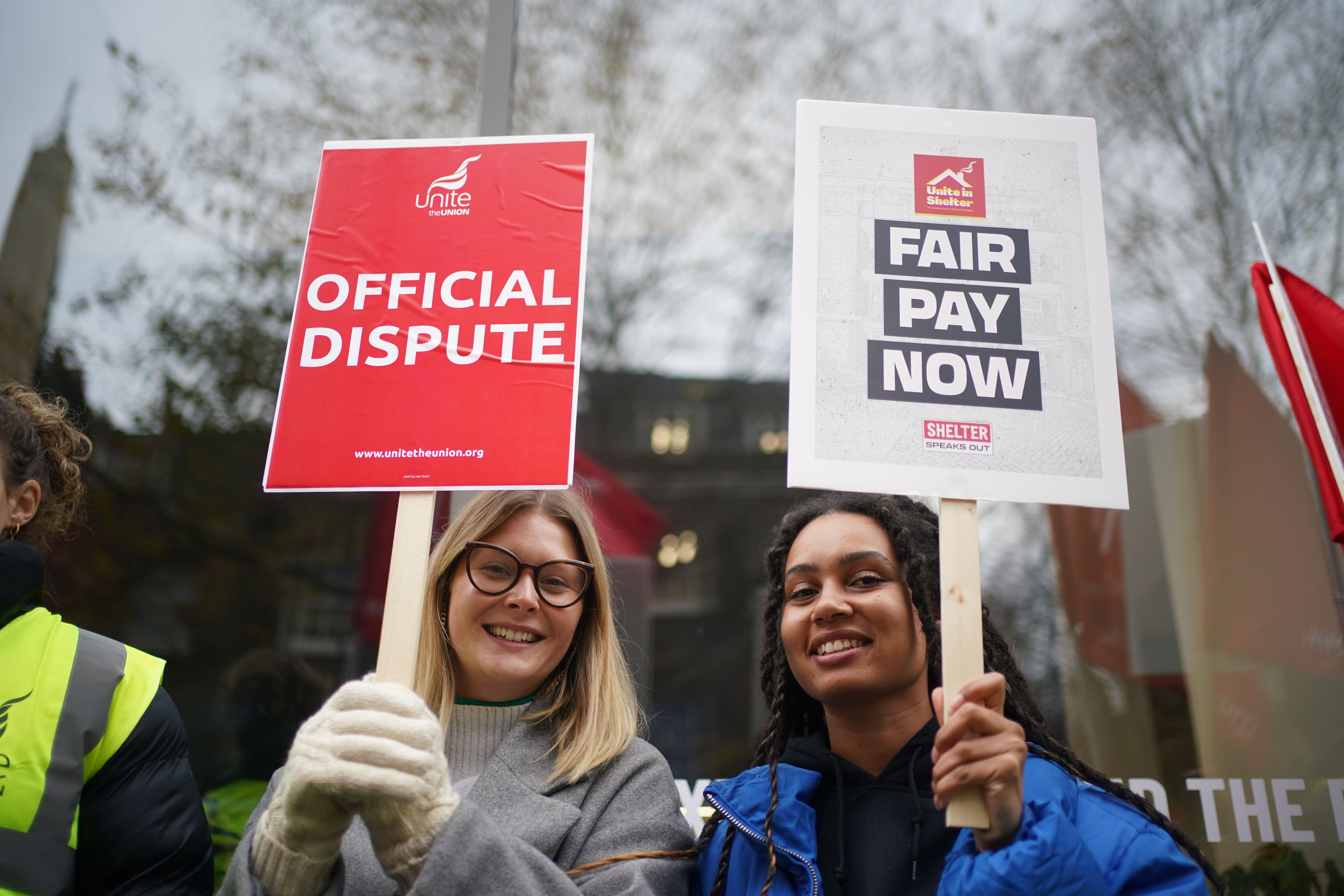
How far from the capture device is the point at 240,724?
3.39 meters

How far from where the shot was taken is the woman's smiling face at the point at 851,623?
67.1 inches

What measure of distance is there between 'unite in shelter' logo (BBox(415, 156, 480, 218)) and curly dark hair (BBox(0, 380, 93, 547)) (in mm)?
878

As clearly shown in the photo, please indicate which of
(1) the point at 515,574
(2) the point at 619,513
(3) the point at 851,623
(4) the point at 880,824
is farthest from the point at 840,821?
(2) the point at 619,513

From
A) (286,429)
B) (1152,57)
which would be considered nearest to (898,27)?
(1152,57)

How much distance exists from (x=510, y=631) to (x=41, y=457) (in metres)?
0.99

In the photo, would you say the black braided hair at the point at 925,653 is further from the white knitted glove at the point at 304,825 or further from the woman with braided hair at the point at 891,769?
the white knitted glove at the point at 304,825

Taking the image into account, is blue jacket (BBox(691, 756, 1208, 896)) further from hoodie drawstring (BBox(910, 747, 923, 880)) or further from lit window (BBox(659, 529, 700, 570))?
lit window (BBox(659, 529, 700, 570))

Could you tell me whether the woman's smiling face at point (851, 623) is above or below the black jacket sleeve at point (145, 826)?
above

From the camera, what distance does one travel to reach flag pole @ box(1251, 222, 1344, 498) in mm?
2006

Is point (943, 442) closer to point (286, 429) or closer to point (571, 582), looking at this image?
point (571, 582)

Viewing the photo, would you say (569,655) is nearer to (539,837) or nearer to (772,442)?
(539,837)

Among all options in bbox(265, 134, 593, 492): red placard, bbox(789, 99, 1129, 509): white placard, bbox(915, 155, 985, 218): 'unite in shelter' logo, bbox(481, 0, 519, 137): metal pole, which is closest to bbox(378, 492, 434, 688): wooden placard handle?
bbox(265, 134, 593, 492): red placard

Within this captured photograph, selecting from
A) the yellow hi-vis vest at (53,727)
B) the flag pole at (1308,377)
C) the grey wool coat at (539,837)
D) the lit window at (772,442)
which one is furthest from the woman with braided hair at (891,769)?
the lit window at (772,442)

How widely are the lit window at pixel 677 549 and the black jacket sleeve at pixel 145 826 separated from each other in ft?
8.08
